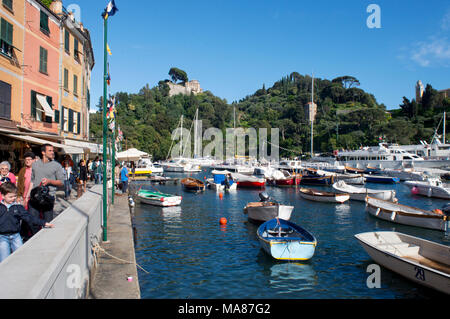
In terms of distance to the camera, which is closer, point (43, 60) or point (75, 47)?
point (43, 60)

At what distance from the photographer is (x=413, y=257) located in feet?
37.8

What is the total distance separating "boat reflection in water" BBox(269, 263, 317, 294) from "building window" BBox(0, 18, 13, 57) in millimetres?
18330

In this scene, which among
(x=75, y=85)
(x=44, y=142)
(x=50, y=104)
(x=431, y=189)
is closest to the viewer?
(x=44, y=142)

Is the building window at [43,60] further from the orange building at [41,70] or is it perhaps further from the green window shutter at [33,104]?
the green window shutter at [33,104]

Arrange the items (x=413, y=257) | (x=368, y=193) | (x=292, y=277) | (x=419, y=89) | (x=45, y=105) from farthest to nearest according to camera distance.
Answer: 1. (x=419, y=89)
2. (x=368, y=193)
3. (x=45, y=105)
4. (x=413, y=257)
5. (x=292, y=277)

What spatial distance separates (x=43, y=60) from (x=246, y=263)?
771 inches

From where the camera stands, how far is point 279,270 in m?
11.6

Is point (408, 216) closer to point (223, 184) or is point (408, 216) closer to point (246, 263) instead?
point (246, 263)

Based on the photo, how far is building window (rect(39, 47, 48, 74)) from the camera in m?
21.7

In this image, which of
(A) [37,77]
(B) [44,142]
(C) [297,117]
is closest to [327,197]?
(B) [44,142]

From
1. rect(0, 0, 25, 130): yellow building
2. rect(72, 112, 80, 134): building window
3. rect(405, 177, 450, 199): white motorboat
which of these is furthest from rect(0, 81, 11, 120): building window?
rect(405, 177, 450, 199): white motorboat

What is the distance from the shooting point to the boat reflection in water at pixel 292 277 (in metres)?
10.2
